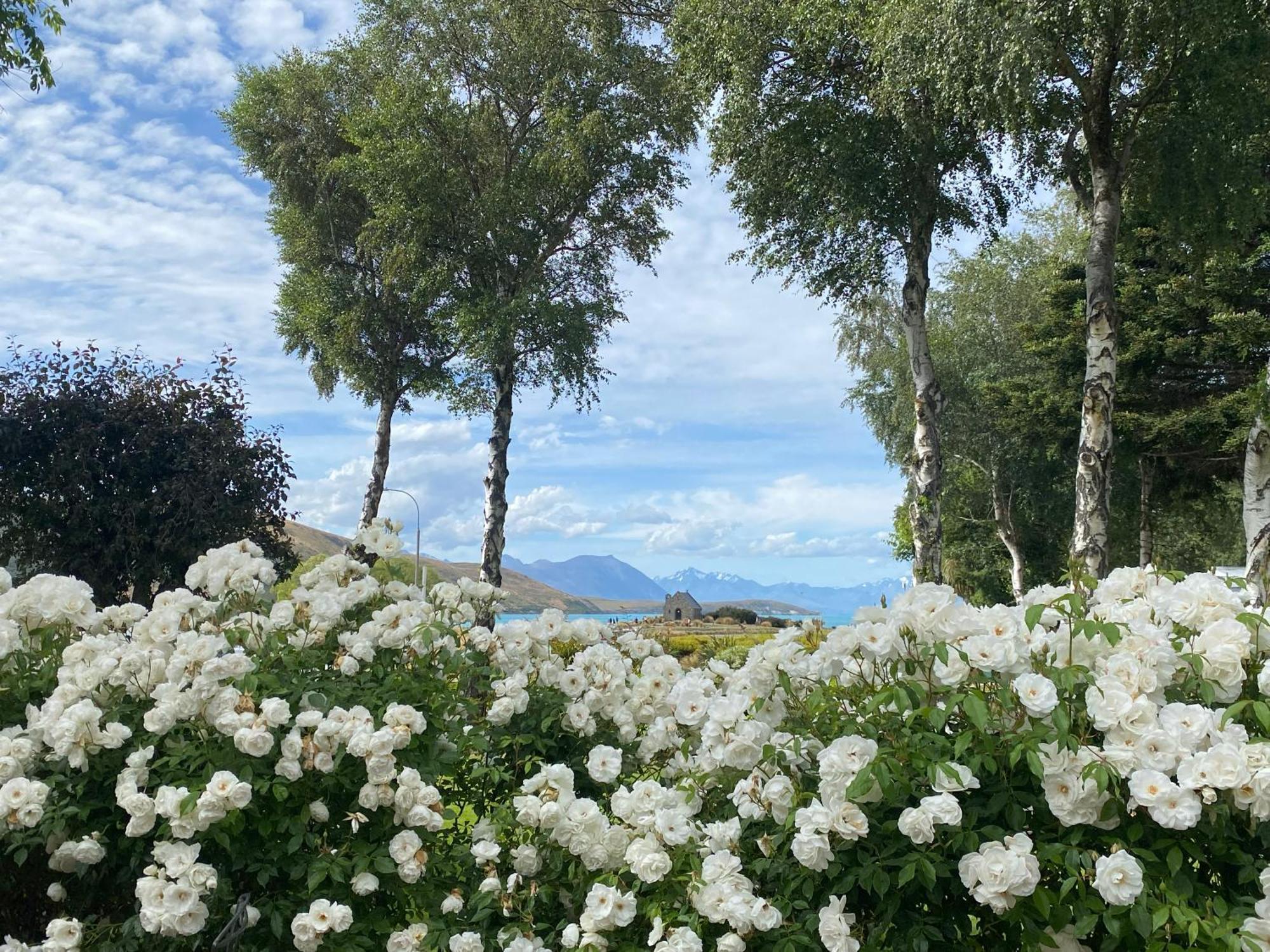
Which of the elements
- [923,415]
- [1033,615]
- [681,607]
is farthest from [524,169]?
[681,607]

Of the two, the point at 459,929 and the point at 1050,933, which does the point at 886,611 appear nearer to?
the point at 1050,933

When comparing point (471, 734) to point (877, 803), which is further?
point (471, 734)

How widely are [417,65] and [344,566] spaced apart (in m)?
16.9

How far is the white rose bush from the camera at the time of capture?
242 centimetres

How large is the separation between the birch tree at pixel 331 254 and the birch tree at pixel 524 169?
263cm

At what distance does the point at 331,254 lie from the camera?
2175 cm

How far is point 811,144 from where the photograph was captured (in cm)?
1391

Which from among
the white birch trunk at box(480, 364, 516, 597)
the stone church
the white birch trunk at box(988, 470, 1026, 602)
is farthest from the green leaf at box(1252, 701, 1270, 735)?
the stone church

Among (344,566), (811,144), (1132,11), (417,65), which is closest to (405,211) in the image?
(417,65)

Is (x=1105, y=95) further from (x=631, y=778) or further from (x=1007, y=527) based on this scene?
(x=1007, y=527)

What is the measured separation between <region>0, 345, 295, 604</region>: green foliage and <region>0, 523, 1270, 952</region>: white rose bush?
29.9 feet

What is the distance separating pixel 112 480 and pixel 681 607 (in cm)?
3801

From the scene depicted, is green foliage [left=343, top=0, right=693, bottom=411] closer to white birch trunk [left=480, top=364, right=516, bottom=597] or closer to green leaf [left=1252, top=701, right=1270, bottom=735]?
white birch trunk [left=480, top=364, right=516, bottom=597]

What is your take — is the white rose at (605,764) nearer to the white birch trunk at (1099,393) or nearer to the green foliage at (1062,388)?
the white birch trunk at (1099,393)
